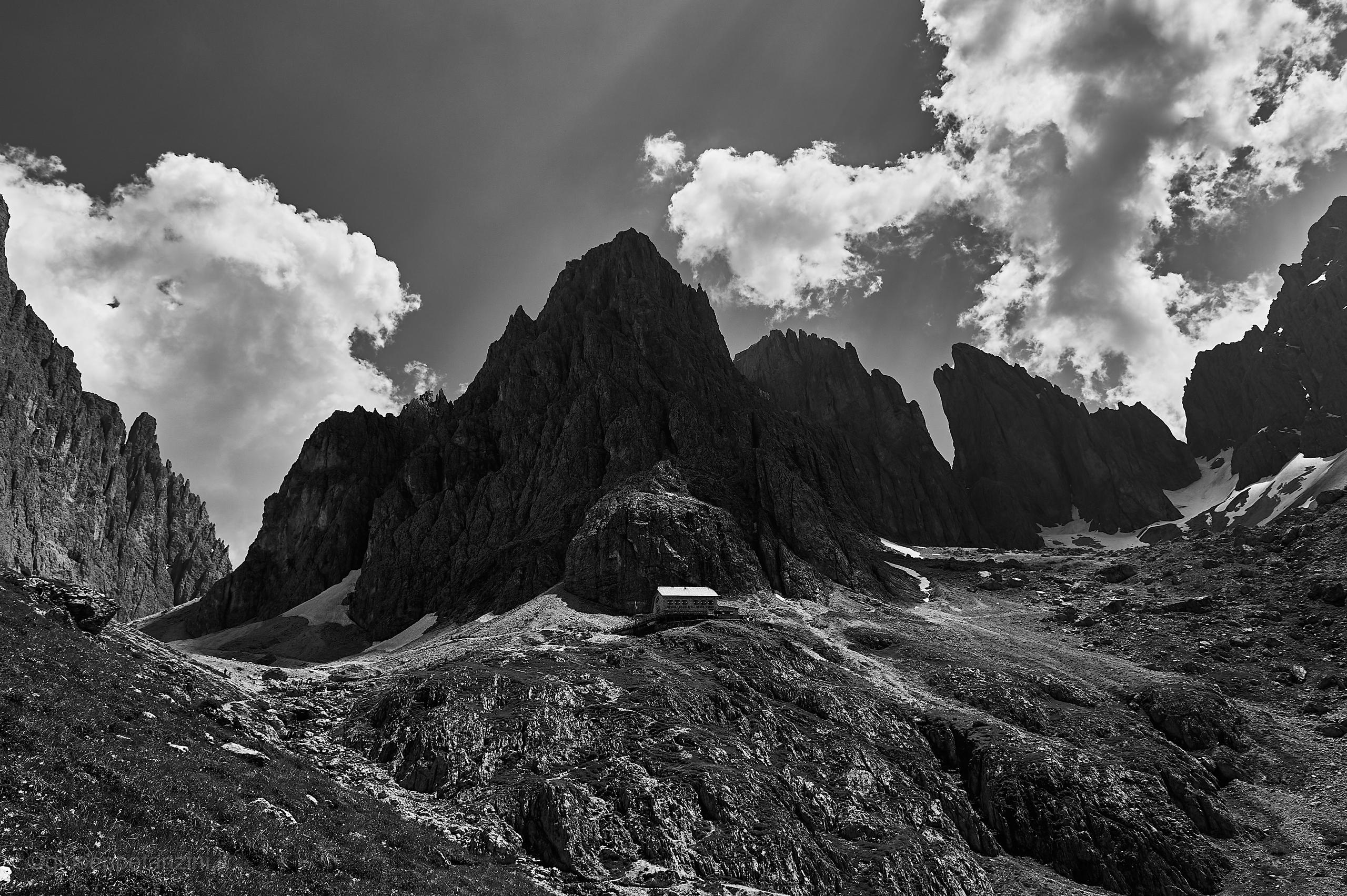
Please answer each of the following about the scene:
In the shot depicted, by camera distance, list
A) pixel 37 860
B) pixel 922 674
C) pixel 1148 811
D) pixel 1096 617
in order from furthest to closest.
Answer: pixel 1096 617 < pixel 922 674 < pixel 1148 811 < pixel 37 860

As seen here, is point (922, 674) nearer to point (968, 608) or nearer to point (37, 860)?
point (968, 608)

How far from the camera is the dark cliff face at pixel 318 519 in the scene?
162 meters

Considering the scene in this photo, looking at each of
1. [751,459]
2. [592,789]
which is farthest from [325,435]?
[592,789]

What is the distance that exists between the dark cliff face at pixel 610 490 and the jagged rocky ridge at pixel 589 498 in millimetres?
393

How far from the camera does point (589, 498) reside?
140 m

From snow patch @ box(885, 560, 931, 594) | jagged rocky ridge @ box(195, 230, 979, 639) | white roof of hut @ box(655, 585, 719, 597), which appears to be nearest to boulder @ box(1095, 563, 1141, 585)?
snow patch @ box(885, 560, 931, 594)

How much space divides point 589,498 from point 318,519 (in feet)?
259

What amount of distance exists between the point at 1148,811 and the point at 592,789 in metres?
39.2

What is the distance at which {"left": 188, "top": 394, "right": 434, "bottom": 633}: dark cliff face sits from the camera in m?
162

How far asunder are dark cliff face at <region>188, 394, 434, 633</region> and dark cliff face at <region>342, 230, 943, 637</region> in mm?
15439

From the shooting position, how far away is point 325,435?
18575 centimetres

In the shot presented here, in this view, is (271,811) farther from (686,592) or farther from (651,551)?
(651,551)

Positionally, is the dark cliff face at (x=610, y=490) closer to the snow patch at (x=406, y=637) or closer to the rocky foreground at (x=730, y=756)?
the snow patch at (x=406, y=637)

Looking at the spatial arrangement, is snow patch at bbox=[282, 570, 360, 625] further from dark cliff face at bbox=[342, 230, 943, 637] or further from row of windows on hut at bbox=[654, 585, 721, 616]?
row of windows on hut at bbox=[654, 585, 721, 616]
